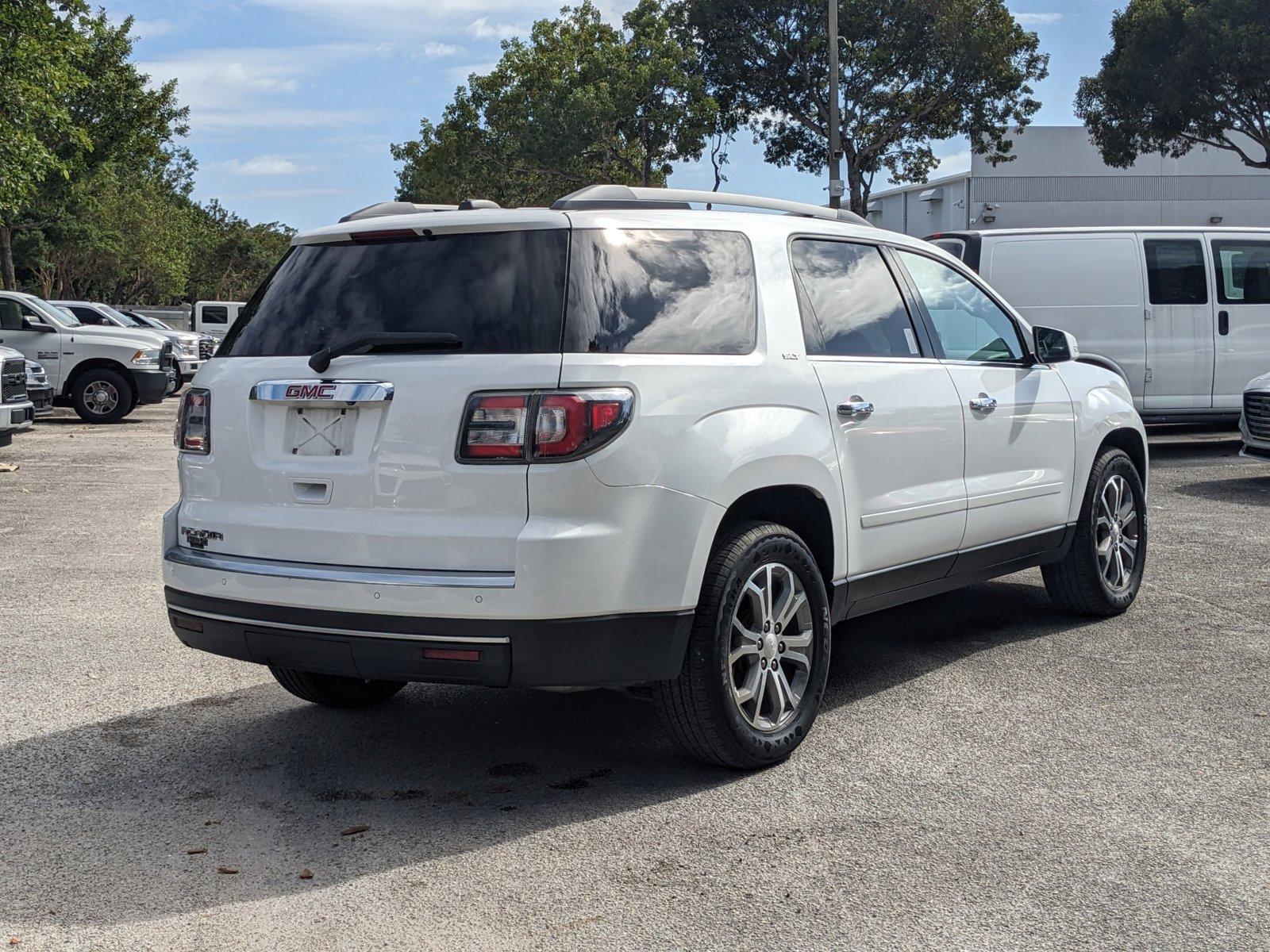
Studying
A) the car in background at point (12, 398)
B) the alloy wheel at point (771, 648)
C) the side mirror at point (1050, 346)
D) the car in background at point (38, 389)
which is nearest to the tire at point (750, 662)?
the alloy wheel at point (771, 648)

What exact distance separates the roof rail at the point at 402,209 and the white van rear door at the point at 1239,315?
37.3 feet

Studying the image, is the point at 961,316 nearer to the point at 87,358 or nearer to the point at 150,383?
the point at 150,383

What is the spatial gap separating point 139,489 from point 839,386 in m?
9.64

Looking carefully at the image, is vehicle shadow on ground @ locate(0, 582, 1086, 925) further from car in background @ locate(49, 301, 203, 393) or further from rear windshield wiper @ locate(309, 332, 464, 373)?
car in background @ locate(49, 301, 203, 393)

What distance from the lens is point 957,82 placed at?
38.2 m

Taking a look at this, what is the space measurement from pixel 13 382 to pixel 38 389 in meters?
3.42

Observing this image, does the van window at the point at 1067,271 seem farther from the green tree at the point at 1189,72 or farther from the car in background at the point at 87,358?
the green tree at the point at 1189,72

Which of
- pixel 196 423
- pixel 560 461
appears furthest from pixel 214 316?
pixel 560 461

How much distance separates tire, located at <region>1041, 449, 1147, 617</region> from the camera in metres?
7.03

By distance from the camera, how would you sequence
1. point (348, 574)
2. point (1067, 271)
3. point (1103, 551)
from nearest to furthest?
point (348, 574)
point (1103, 551)
point (1067, 271)

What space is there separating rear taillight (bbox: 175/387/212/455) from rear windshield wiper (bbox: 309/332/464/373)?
20.8 inches

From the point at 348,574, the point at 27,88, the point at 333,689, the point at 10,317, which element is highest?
the point at 27,88

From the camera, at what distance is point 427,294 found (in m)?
4.52

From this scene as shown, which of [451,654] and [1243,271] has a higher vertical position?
[1243,271]
